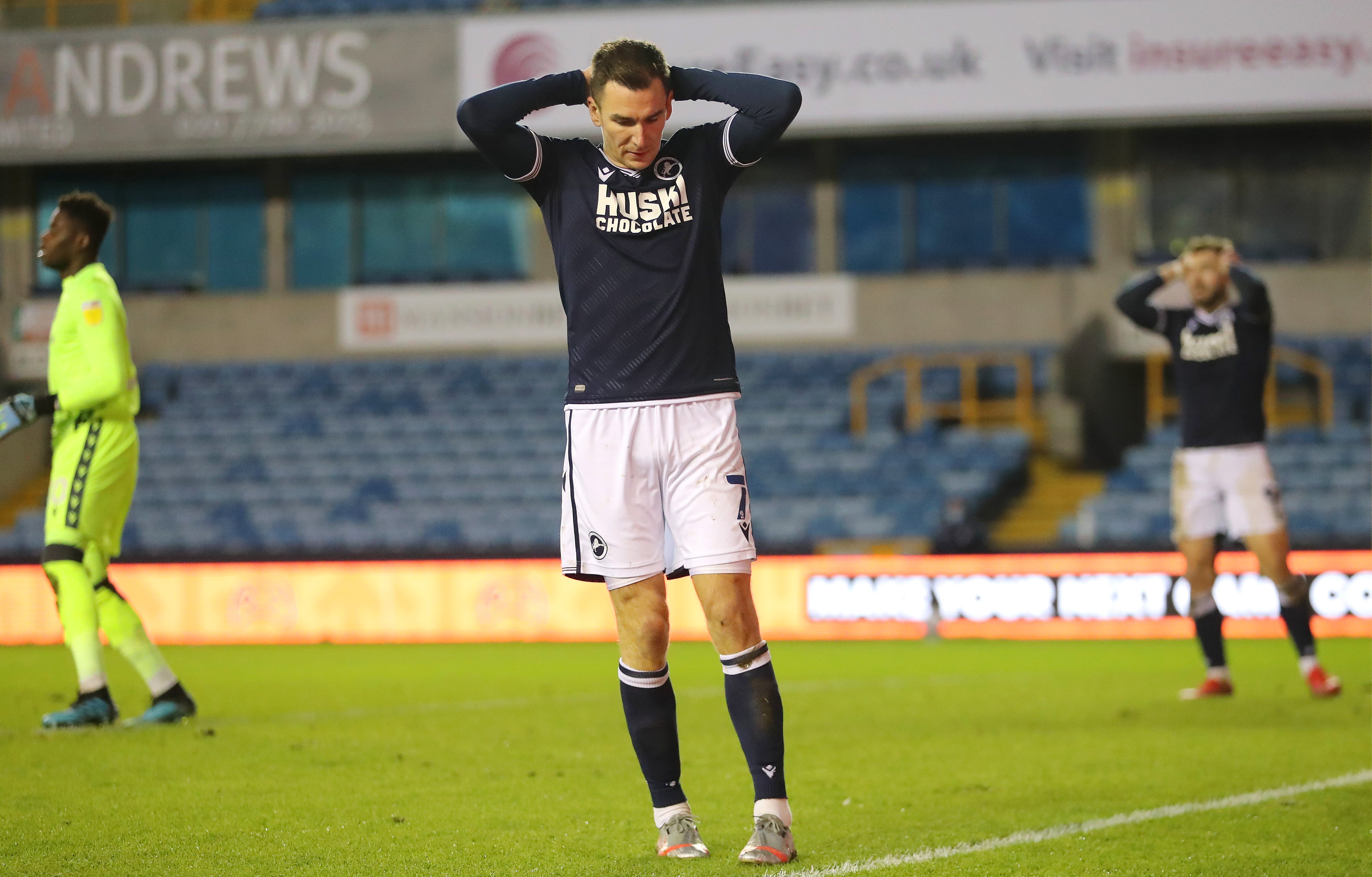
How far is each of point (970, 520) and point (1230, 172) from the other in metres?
10.2

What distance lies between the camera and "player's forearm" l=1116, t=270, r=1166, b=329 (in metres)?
8.98

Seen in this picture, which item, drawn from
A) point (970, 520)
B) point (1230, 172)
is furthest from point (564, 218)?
point (1230, 172)

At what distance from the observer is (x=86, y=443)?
703cm

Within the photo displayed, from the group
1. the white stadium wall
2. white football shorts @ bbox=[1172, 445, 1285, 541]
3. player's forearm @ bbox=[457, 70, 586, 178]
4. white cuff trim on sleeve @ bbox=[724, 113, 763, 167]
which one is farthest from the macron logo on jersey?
the white stadium wall

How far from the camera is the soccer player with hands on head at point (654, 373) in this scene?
4.30 meters

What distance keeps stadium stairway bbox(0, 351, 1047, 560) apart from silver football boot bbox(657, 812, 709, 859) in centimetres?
1317

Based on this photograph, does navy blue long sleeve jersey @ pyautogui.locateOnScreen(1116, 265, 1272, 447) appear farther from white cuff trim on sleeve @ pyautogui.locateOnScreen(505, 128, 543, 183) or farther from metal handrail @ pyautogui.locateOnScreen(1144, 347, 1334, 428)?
metal handrail @ pyautogui.locateOnScreen(1144, 347, 1334, 428)

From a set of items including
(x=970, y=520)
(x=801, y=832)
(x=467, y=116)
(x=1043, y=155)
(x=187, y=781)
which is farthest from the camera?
(x=1043, y=155)

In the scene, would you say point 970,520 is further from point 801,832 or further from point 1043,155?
point 801,832

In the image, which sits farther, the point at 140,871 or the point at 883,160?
the point at 883,160

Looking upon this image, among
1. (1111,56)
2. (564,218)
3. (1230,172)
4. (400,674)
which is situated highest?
(1111,56)

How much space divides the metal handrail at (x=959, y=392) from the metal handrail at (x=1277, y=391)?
1803mm

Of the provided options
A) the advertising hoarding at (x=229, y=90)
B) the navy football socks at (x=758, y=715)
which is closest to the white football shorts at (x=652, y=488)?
the navy football socks at (x=758, y=715)

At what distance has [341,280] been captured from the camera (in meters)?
26.8
